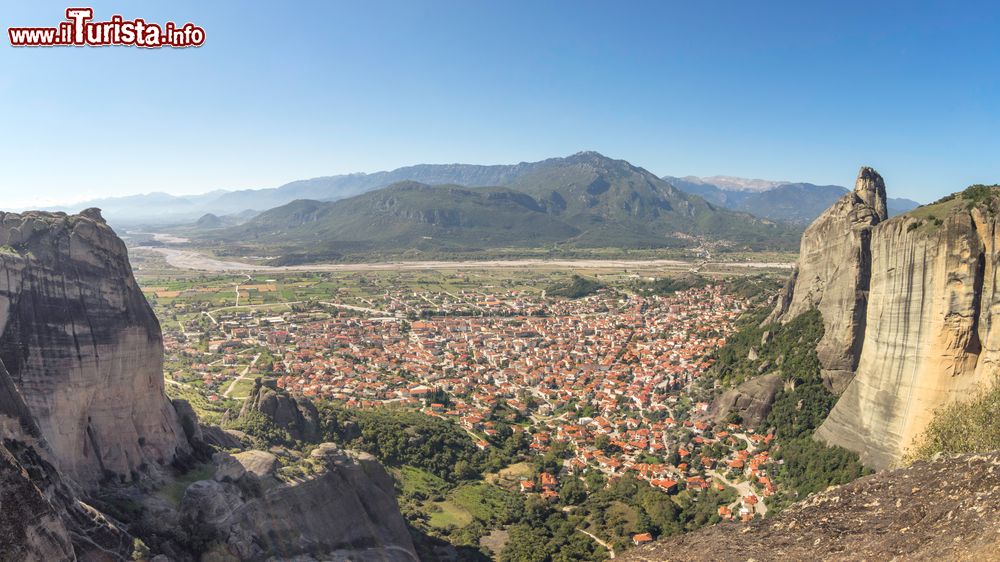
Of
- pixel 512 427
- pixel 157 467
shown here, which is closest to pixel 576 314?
pixel 512 427

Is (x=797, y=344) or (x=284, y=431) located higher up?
(x=797, y=344)

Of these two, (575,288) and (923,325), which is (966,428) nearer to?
(923,325)

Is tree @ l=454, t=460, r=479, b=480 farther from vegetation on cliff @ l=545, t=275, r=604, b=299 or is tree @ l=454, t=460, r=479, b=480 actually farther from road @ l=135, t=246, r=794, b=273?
road @ l=135, t=246, r=794, b=273

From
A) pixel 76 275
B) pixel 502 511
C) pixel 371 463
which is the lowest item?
pixel 502 511

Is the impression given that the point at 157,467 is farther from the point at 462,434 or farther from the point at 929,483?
the point at 462,434

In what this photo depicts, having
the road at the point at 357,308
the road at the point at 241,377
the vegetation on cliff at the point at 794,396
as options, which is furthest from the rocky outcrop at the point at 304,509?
the road at the point at 357,308

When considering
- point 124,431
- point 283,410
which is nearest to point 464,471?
point 283,410
